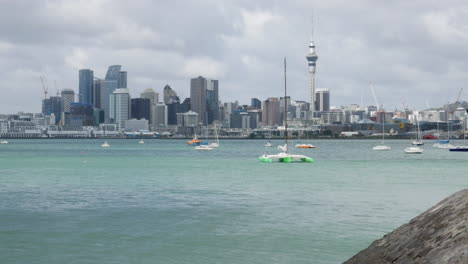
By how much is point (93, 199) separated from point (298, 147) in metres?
148

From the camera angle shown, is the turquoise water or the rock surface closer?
the rock surface

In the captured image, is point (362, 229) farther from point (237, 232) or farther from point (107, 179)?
point (107, 179)

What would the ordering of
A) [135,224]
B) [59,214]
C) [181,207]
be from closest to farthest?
[135,224] < [59,214] < [181,207]

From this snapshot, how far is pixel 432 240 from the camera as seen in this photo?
9227mm

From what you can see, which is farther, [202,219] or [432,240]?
[202,219]

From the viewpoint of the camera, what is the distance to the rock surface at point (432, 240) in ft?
27.5

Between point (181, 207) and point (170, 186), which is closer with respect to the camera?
point (181, 207)

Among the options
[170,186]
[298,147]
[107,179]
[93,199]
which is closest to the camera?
[93,199]

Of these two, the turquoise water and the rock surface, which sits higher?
the rock surface

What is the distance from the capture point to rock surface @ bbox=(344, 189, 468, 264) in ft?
27.5

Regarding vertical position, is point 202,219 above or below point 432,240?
below

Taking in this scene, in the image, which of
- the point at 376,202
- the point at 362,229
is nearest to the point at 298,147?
the point at 376,202

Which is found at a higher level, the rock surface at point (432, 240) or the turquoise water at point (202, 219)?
the rock surface at point (432, 240)

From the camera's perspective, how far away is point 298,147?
18375 centimetres
